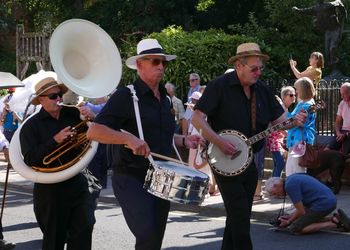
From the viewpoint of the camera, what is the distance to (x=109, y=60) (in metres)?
6.30

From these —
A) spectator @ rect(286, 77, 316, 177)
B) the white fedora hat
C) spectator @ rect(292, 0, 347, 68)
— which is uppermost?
spectator @ rect(292, 0, 347, 68)

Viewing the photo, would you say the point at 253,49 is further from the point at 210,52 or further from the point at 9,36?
the point at 9,36

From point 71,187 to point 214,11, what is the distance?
Answer: 797 inches

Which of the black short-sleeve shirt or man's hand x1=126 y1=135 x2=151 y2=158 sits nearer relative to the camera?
man's hand x1=126 y1=135 x2=151 y2=158

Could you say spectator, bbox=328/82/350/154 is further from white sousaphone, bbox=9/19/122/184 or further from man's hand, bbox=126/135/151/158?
man's hand, bbox=126/135/151/158

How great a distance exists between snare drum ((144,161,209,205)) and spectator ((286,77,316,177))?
4.66m

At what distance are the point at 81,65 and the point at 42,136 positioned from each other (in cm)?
66

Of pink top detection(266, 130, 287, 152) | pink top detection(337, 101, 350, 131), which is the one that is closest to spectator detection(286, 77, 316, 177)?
pink top detection(266, 130, 287, 152)

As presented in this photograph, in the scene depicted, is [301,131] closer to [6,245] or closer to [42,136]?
[6,245]

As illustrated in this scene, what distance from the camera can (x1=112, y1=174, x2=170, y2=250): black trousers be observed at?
17.5ft

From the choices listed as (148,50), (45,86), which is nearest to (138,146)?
(148,50)

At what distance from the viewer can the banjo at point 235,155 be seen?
6.17m

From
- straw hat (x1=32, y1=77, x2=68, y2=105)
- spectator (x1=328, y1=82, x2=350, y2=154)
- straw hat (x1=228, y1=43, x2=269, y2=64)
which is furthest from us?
spectator (x1=328, y1=82, x2=350, y2=154)

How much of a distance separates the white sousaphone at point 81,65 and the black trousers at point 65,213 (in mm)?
195
